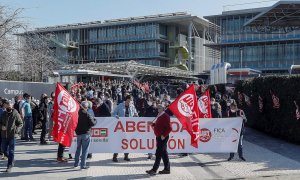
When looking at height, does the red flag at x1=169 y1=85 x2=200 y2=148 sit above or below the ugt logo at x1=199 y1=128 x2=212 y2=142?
above

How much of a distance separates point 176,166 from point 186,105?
1691 millimetres

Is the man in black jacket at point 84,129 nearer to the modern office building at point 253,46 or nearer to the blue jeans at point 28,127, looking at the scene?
the blue jeans at point 28,127

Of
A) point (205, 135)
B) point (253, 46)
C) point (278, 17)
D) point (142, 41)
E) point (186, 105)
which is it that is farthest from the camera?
point (142, 41)

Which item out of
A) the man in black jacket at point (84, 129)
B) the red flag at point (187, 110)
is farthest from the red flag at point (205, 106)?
the man in black jacket at point (84, 129)

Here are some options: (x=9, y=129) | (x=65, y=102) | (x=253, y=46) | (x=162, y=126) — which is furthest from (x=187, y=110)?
(x=253, y=46)

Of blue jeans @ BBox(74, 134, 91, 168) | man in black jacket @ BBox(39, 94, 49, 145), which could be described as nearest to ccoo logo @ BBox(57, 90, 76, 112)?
blue jeans @ BBox(74, 134, 91, 168)

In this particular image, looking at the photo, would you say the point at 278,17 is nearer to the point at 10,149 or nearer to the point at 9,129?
the point at 9,129

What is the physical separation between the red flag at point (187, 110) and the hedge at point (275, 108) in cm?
522

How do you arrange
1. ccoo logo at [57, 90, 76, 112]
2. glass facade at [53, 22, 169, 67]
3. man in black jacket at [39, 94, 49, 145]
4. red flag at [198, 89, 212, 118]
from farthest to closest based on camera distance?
glass facade at [53, 22, 169, 67] → man in black jacket at [39, 94, 49, 145] → red flag at [198, 89, 212, 118] → ccoo logo at [57, 90, 76, 112]

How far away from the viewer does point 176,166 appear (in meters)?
11.9

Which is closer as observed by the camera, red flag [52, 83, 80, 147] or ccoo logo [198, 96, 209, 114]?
red flag [52, 83, 80, 147]

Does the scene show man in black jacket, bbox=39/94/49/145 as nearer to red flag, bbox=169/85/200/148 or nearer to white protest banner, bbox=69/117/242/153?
white protest banner, bbox=69/117/242/153

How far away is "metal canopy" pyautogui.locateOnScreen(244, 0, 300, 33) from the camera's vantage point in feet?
75.8

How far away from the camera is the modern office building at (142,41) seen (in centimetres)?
8025
